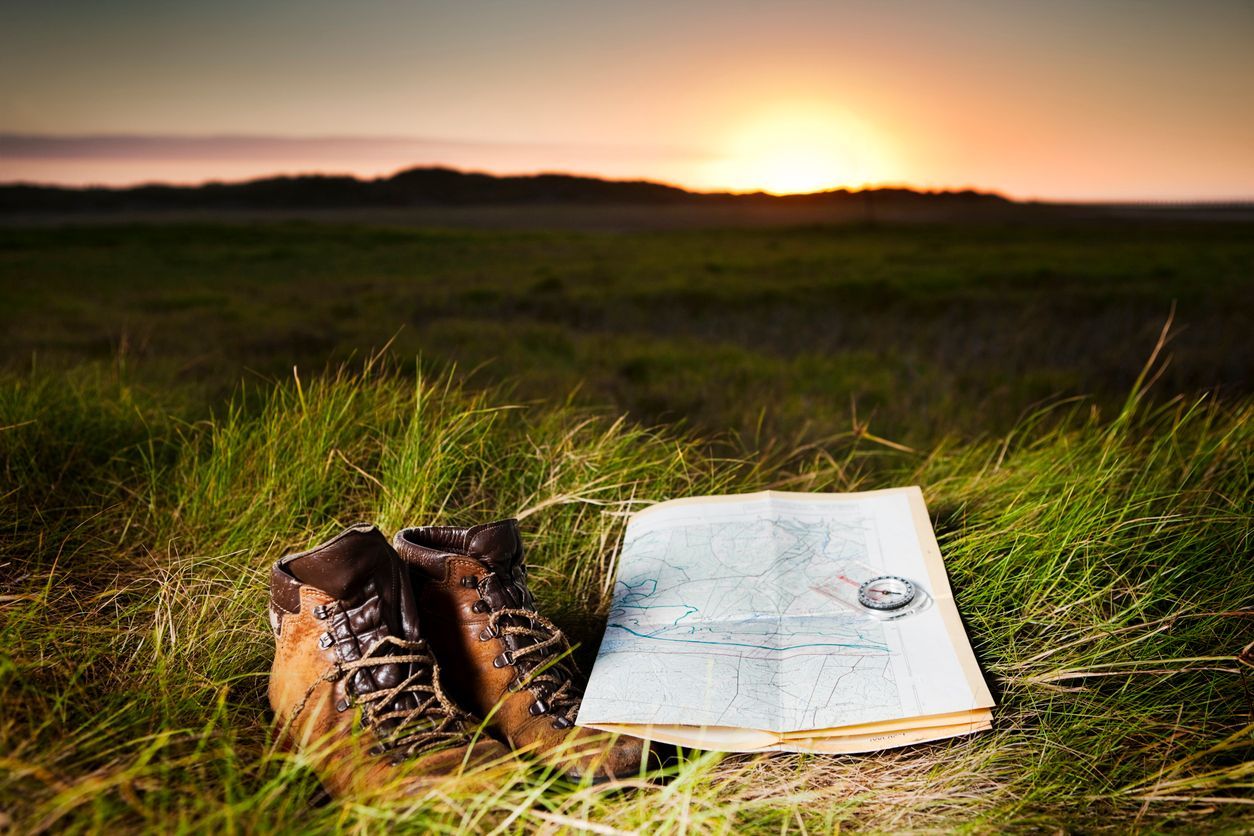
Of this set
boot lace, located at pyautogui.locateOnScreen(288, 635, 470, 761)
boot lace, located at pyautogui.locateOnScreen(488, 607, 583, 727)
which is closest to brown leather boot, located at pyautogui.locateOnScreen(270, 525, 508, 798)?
boot lace, located at pyautogui.locateOnScreen(288, 635, 470, 761)

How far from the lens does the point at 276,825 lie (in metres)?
1.01

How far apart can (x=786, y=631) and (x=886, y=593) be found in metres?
0.22

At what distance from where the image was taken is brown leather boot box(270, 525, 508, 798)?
4.31ft

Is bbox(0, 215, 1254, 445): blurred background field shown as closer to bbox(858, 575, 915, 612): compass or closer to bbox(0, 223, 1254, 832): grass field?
bbox(0, 223, 1254, 832): grass field

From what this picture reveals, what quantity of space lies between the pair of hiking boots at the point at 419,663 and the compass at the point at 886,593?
0.57 m

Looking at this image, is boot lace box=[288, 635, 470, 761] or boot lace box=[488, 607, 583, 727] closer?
boot lace box=[288, 635, 470, 761]

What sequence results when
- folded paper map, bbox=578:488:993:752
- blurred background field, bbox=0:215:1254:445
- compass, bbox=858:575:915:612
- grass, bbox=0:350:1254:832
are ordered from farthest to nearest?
blurred background field, bbox=0:215:1254:445
compass, bbox=858:575:915:612
folded paper map, bbox=578:488:993:752
grass, bbox=0:350:1254:832

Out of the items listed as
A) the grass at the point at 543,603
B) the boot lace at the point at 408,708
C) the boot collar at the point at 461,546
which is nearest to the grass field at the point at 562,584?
the grass at the point at 543,603

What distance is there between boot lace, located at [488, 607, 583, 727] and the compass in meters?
0.59

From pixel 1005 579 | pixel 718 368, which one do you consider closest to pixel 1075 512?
pixel 1005 579

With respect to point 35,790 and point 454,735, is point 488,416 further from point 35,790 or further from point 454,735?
point 35,790

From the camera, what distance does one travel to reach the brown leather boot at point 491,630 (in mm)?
1447

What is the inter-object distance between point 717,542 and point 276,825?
109cm

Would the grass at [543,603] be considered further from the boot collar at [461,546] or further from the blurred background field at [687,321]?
the blurred background field at [687,321]
